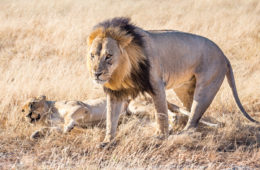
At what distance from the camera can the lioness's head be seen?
4773 mm

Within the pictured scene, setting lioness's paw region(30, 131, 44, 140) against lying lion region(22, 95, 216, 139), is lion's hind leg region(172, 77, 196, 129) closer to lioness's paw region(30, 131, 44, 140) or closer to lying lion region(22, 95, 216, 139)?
lying lion region(22, 95, 216, 139)

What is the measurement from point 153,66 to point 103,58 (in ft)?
2.16

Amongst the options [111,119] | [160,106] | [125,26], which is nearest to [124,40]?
[125,26]

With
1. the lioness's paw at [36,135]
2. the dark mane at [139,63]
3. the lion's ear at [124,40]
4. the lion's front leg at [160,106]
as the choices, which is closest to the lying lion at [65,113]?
the lioness's paw at [36,135]

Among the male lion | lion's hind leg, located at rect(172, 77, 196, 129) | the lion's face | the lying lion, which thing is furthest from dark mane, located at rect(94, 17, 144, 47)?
the lying lion

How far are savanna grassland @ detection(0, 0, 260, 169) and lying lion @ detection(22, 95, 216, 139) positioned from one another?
16 centimetres

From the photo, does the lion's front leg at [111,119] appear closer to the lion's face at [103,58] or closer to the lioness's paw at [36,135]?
the lion's face at [103,58]

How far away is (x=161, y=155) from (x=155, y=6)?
10.1 m

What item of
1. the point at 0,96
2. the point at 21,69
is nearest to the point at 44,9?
the point at 21,69

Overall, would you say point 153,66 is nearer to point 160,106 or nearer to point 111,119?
point 160,106

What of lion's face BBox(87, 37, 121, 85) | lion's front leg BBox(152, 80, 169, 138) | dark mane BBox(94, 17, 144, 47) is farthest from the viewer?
lion's front leg BBox(152, 80, 169, 138)

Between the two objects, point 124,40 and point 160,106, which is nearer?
point 124,40

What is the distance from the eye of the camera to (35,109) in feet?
15.8

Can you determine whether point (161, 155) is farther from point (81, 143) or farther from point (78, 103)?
point (78, 103)
